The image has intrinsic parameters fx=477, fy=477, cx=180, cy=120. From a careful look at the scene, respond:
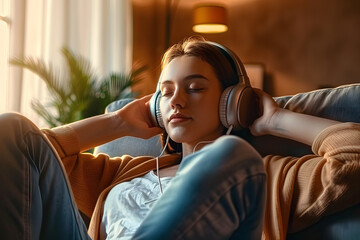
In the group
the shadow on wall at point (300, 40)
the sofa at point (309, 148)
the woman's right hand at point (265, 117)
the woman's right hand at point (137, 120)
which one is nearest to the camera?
the sofa at point (309, 148)

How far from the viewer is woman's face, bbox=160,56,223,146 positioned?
1268mm

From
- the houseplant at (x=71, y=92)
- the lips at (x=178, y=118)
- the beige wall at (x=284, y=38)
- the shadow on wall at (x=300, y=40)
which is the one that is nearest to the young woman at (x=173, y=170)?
the lips at (x=178, y=118)

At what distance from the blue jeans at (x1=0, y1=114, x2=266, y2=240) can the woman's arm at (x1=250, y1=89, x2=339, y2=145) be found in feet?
1.30

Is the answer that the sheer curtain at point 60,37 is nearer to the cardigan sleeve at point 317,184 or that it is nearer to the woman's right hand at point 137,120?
the woman's right hand at point 137,120

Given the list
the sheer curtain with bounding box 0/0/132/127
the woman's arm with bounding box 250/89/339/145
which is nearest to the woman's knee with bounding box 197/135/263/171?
the woman's arm with bounding box 250/89/339/145

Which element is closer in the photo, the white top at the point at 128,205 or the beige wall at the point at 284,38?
the white top at the point at 128,205

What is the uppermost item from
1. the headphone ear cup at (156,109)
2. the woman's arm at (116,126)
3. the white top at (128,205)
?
the headphone ear cup at (156,109)

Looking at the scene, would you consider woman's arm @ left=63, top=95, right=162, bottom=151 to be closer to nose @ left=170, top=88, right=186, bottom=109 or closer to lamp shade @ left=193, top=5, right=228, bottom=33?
nose @ left=170, top=88, right=186, bottom=109

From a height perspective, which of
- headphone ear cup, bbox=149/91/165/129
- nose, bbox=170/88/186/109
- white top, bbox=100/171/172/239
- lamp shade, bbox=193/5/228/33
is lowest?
white top, bbox=100/171/172/239

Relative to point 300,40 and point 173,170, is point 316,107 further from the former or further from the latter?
point 300,40

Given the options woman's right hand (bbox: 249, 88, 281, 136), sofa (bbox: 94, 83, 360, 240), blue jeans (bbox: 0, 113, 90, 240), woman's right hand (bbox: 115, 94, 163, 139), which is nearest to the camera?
blue jeans (bbox: 0, 113, 90, 240)

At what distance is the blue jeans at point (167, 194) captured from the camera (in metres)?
0.70

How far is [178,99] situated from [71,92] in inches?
58.8

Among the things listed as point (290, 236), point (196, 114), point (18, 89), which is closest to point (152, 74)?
point (18, 89)
